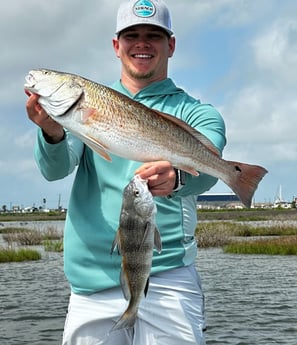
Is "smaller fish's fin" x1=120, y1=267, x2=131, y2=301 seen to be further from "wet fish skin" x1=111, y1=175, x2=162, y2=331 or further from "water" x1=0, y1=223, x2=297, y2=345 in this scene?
"water" x1=0, y1=223, x2=297, y2=345

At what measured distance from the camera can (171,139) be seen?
4066 mm

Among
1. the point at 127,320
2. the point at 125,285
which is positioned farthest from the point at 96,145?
the point at 127,320

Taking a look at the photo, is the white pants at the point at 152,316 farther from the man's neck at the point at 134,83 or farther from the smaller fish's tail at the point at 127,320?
the man's neck at the point at 134,83

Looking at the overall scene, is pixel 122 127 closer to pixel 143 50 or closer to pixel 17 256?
pixel 143 50

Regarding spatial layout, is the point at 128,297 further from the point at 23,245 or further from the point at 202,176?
the point at 23,245

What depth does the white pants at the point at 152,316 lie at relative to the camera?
15.3ft

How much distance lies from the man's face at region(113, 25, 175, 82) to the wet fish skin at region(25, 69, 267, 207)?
2.70 ft

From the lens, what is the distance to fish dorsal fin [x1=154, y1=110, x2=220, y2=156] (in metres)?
4.15

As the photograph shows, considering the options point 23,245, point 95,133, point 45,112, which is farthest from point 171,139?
point 23,245

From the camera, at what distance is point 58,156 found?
448cm

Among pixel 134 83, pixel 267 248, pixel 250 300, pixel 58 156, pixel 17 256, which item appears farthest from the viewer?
pixel 267 248

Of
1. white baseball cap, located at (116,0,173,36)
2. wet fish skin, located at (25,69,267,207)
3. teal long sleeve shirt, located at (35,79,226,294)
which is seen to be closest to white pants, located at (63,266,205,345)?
teal long sleeve shirt, located at (35,79,226,294)

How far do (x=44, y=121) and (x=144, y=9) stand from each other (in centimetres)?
130

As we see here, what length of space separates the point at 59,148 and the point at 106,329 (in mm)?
1474
